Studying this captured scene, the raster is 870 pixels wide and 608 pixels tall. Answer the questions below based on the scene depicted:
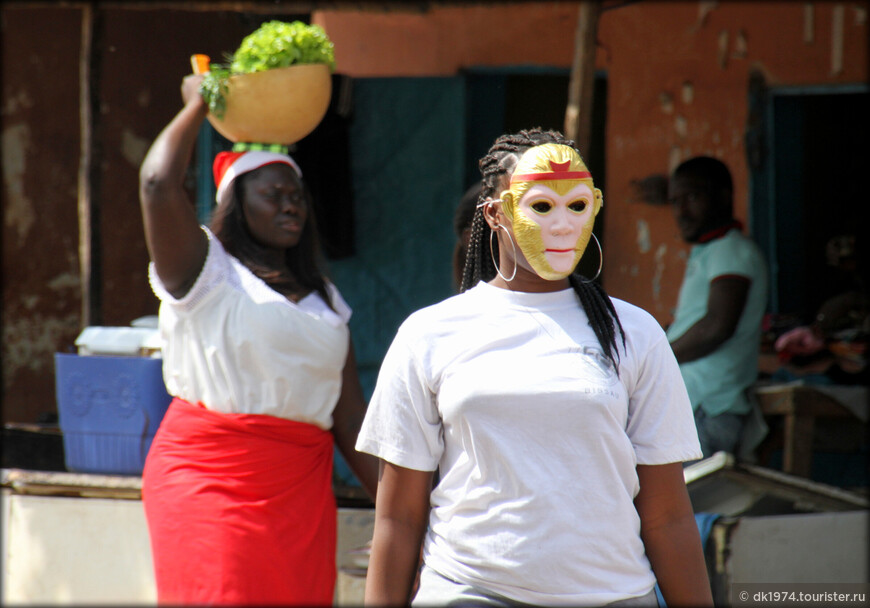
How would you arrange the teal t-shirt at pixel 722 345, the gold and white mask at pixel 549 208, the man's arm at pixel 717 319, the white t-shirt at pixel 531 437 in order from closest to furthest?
the white t-shirt at pixel 531 437 < the gold and white mask at pixel 549 208 < the man's arm at pixel 717 319 < the teal t-shirt at pixel 722 345

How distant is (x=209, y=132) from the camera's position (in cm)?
475

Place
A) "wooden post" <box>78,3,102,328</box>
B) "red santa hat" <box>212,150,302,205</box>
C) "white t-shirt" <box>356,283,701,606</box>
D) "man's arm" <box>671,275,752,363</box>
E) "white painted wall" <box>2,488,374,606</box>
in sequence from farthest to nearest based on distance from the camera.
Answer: "wooden post" <box>78,3,102,328</box> → "man's arm" <box>671,275,752,363</box> → "white painted wall" <box>2,488,374,606</box> → "red santa hat" <box>212,150,302,205</box> → "white t-shirt" <box>356,283,701,606</box>

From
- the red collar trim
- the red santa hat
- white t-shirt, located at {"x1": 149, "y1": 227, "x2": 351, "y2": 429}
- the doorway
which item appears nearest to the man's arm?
the red collar trim

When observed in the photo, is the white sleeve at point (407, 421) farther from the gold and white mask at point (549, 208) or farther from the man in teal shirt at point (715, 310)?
the man in teal shirt at point (715, 310)

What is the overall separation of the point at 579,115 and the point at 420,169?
54.2 inches

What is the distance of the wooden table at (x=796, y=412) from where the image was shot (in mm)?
4453

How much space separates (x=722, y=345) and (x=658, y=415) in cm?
237

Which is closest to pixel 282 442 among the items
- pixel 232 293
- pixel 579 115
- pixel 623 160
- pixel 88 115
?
pixel 232 293

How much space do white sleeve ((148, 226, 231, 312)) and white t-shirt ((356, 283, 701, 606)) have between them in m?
1.20

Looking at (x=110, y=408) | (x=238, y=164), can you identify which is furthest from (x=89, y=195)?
(x=238, y=164)

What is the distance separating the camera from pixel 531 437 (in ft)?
6.15

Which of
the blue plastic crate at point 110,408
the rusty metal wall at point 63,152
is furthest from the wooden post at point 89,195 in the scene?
the rusty metal wall at point 63,152

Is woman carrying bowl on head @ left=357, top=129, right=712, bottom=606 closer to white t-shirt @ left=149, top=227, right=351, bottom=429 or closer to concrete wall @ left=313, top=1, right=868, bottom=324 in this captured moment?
white t-shirt @ left=149, top=227, right=351, bottom=429

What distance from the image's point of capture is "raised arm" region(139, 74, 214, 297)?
293 centimetres
